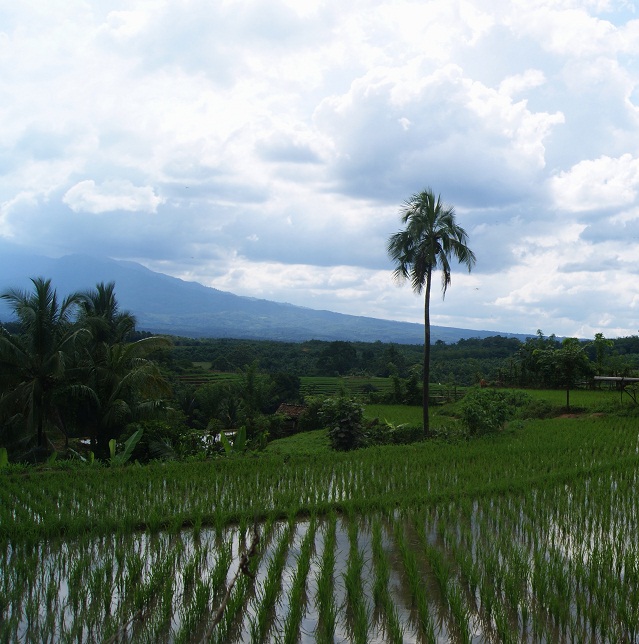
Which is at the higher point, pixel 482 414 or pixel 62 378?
pixel 62 378

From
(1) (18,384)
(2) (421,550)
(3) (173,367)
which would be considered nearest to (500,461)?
(2) (421,550)

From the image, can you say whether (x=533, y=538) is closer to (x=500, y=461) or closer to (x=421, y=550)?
(x=421, y=550)

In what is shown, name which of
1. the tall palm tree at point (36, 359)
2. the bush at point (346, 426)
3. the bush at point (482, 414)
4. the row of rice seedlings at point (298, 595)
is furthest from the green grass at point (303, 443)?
the row of rice seedlings at point (298, 595)

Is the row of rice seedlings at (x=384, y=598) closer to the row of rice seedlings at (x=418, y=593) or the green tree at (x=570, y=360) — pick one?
the row of rice seedlings at (x=418, y=593)

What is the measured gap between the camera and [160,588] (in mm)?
4543

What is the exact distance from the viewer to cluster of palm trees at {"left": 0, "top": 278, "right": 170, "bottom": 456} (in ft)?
45.4

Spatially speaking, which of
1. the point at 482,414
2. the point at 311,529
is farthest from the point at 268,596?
the point at 482,414

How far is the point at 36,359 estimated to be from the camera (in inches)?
555

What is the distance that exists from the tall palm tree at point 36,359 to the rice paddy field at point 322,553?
4.91 metres

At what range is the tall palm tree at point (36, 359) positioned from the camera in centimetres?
1369

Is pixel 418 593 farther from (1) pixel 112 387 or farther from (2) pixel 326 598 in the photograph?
(1) pixel 112 387

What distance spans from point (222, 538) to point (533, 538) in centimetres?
314

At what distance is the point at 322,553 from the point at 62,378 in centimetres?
1108

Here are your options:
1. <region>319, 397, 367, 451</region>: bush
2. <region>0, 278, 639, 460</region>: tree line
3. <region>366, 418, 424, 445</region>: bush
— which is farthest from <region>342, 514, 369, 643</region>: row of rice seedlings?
<region>366, 418, 424, 445</region>: bush
